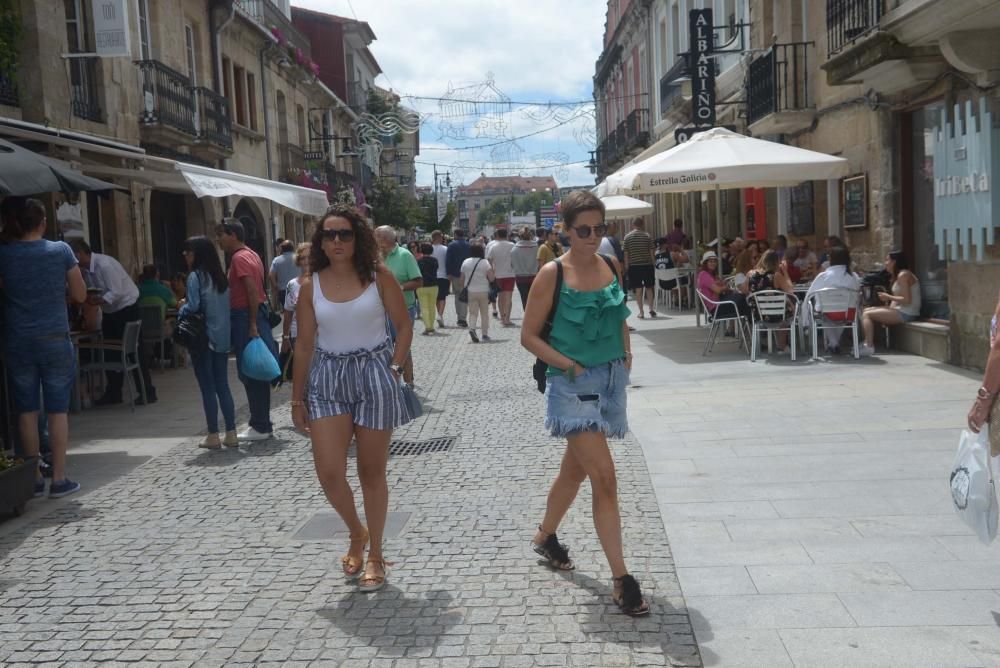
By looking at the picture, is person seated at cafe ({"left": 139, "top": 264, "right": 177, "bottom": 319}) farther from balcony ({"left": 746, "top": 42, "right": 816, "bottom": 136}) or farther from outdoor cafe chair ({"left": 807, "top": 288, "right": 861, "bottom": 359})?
balcony ({"left": 746, "top": 42, "right": 816, "bottom": 136})

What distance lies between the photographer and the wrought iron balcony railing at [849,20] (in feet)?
34.2

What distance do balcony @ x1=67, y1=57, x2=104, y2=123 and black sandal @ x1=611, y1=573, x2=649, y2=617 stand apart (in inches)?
484

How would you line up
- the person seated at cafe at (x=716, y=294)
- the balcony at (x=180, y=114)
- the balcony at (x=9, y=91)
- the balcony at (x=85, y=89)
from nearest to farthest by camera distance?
the person seated at cafe at (x=716, y=294), the balcony at (x=9, y=91), the balcony at (x=85, y=89), the balcony at (x=180, y=114)

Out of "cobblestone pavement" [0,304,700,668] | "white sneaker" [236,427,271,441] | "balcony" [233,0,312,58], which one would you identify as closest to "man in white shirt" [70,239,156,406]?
"white sneaker" [236,427,271,441]

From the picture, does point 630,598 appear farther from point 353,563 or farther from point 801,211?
point 801,211

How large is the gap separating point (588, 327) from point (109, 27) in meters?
11.2

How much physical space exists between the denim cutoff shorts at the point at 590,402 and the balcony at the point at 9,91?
1013cm

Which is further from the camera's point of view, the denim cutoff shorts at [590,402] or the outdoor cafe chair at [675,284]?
the outdoor cafe chair at [675,284]

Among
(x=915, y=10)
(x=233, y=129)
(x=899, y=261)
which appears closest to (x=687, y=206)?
(x=233, y=129)

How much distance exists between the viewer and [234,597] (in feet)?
14.2

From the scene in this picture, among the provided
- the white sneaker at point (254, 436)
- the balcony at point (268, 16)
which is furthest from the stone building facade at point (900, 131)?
the balcony at point (268, 16)

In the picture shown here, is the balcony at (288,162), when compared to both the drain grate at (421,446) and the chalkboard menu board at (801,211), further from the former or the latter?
the drain grate at (421,446)

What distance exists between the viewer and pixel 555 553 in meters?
4.49

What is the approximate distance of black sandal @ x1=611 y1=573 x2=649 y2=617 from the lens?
387cm
